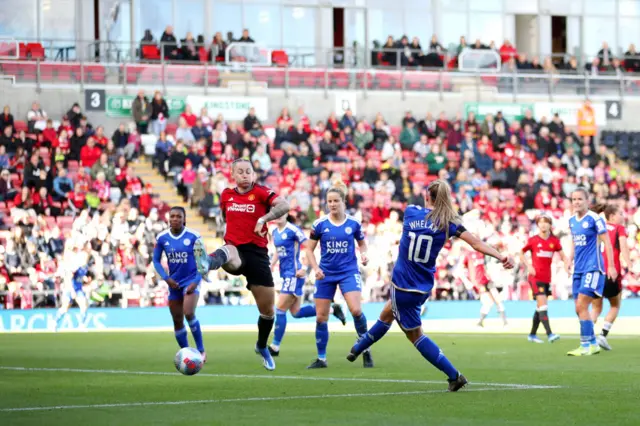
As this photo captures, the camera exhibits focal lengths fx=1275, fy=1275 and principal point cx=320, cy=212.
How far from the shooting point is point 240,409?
10.7m

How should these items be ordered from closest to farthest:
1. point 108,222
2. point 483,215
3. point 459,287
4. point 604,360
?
point 604,360, point 108,222, point 459,287, point 483,215

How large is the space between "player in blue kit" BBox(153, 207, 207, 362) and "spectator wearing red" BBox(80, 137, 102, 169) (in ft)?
59.2

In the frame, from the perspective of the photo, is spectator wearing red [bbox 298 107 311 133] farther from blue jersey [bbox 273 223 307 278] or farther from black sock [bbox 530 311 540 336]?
blue jersey [bbox 273 223 307 278]

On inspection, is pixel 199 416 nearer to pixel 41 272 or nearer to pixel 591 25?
pixel 41 272

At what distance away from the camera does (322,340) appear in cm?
1658

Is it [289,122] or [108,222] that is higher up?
[289,122]

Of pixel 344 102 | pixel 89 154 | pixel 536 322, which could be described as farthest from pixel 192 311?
pixel 344 102

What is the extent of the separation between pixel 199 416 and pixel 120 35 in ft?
115

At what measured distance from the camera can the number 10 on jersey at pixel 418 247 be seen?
40.0ft

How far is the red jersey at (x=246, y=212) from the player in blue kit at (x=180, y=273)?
2355 millimetres

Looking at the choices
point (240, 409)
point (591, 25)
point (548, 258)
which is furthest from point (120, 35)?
point (240, 409)

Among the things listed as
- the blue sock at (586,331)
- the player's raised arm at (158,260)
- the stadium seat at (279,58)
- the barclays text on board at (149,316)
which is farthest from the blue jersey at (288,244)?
the stadium seat at (279,58)

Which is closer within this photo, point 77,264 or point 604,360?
point 604,360

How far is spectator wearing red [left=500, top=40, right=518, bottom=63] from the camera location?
47.3 m
